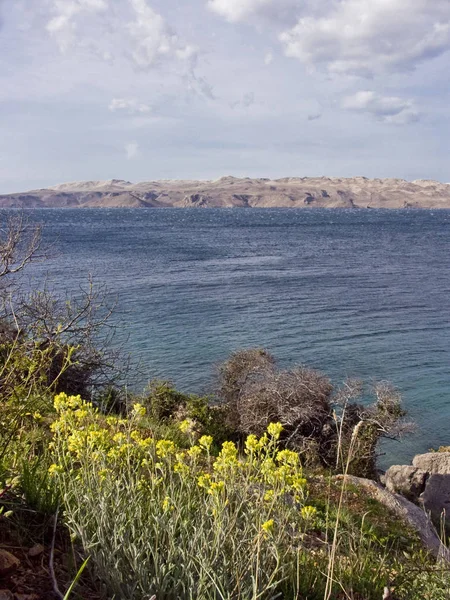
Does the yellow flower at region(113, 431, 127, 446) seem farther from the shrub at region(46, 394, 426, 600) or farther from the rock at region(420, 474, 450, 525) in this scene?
the rock at region(420, 474, 450, 525)

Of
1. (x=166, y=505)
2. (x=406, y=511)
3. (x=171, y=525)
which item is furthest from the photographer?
(x=406, y=511)

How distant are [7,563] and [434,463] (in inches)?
408

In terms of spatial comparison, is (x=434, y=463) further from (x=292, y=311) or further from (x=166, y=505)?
(x=292, y=311)

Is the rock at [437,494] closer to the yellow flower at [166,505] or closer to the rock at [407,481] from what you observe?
the rock at [407,481]

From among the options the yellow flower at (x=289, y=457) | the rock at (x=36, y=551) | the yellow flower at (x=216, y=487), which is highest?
the yellow flower at (x=289, y=457)

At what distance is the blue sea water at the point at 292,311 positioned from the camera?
19.0 m

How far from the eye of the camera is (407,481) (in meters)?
10.9

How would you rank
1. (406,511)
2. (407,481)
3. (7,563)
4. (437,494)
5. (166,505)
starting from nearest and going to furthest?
(7,563), (166,505), (406,511), (437,494), (407,481)

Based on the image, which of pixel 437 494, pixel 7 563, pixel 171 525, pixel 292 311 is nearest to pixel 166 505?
pixel 171 525

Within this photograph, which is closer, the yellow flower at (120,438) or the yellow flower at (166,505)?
the yellow flower at (166,505)

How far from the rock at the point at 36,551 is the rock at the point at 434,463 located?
964 centimetres

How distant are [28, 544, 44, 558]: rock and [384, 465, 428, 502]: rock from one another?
849 centimetres

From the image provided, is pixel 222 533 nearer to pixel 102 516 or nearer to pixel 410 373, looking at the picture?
pixel 102 516

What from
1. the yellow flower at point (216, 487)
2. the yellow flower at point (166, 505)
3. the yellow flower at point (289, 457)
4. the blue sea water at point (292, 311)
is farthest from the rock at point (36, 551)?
the blue sea water at point (292, 311)
